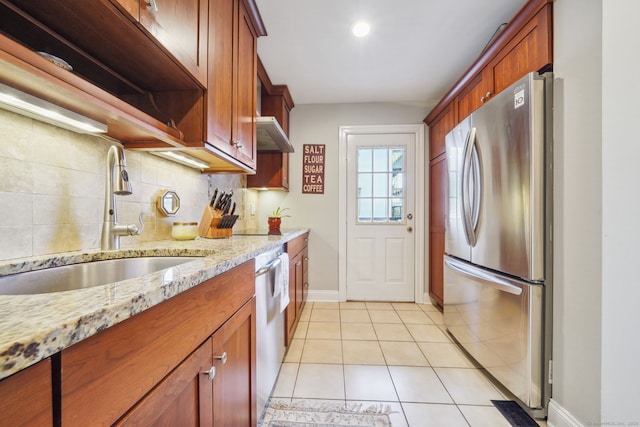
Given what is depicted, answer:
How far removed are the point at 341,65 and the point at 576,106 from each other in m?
1.76

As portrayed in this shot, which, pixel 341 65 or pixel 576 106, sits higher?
pixel 341 65

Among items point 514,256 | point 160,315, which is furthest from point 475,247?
point 160,315

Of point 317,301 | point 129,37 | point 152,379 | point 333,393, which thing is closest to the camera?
point 152,379

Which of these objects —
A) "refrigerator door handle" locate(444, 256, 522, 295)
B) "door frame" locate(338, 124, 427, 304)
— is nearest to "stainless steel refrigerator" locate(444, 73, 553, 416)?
"refrigerator door handle" locate(444, 256, 522, 295)

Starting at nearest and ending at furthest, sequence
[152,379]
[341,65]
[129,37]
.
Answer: [152,379] → [129,37] → [341,65]

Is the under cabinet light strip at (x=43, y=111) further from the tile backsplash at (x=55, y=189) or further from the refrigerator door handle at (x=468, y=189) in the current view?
the refrigerator door handle at (x=468, y=189)

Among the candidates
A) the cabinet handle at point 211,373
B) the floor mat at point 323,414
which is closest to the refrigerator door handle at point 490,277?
the floor mat at point 323,414

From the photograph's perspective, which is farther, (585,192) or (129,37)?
(585,192)

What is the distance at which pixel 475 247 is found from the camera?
5.67 feet

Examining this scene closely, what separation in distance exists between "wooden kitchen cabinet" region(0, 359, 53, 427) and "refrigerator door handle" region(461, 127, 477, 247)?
1938 millimetres

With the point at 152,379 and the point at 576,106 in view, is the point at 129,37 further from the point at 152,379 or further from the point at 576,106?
the point at 576,106

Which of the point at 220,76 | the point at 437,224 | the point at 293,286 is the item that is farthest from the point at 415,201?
the point at 220,76

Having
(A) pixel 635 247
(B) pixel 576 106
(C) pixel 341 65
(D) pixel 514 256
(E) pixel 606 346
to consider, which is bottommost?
(E) pixel 606 346

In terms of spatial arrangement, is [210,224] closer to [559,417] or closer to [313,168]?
[313,168]
